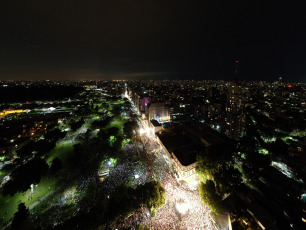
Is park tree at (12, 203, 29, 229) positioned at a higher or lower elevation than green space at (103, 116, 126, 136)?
higher

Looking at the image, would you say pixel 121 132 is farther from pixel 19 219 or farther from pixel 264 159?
pixel 264 159

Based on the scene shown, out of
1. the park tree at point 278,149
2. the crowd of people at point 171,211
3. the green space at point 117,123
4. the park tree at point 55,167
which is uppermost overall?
the park tree at point 278,149

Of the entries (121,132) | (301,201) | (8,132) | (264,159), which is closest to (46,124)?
(8,132)

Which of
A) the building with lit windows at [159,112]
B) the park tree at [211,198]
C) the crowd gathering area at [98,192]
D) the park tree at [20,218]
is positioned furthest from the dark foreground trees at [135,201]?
the building with lit windows at [159,112]

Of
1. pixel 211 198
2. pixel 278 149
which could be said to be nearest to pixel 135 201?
pixel 211 198

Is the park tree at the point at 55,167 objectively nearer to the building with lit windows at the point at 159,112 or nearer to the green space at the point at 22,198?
the green space at the point at 22,198

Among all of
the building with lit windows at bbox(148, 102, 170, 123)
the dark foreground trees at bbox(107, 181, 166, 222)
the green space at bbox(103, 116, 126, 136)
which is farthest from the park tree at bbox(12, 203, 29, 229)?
the building with lit windows at bbox(148, 102, 170, 123)

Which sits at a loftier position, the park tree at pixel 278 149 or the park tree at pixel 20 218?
the park tree at pixel 278 149

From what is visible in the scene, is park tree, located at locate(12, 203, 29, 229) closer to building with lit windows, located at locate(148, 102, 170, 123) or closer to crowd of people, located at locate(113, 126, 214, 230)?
crowd of people, located at locate(113, 126, 214, 230)

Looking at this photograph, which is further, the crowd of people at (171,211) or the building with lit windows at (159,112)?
the building with lit windows at (159,112)
